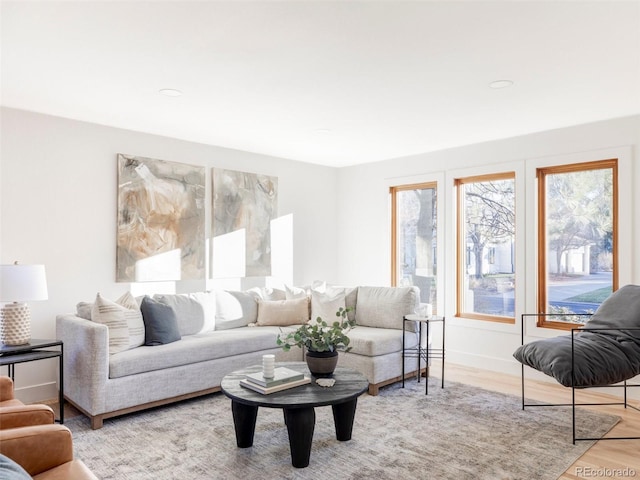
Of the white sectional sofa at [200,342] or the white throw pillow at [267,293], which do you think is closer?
the white sectional sofa at [200,342]

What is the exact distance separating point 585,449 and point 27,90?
4.55 metres

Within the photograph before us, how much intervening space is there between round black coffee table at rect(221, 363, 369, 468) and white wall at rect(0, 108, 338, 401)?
6.29 ft

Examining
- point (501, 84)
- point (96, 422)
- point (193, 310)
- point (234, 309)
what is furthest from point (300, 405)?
point (501, 84)

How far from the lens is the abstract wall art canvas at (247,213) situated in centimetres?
514

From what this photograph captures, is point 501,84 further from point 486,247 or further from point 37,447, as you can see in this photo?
point 37,447

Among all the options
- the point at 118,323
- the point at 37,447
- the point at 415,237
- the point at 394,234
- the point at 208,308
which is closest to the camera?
the point at 37,447

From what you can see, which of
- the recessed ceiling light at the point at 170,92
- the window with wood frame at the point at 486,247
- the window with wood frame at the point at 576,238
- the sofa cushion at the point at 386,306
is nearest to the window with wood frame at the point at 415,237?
the window with wood frame at the point at 486,247

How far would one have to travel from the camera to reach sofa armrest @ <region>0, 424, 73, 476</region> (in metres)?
1.60

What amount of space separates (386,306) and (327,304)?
2.06 ft

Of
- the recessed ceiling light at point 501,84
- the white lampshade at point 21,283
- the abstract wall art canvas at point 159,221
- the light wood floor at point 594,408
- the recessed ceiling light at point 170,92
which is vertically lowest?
the light wood floor at point 594,408

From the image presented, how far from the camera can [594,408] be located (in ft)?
12.3

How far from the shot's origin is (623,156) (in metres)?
4.11

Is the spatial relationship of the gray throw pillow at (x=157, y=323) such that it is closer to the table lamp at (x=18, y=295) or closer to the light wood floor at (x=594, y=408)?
the table lamp at (x=18, y=295)

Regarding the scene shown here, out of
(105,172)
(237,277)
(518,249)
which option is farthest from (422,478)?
(105,172)
